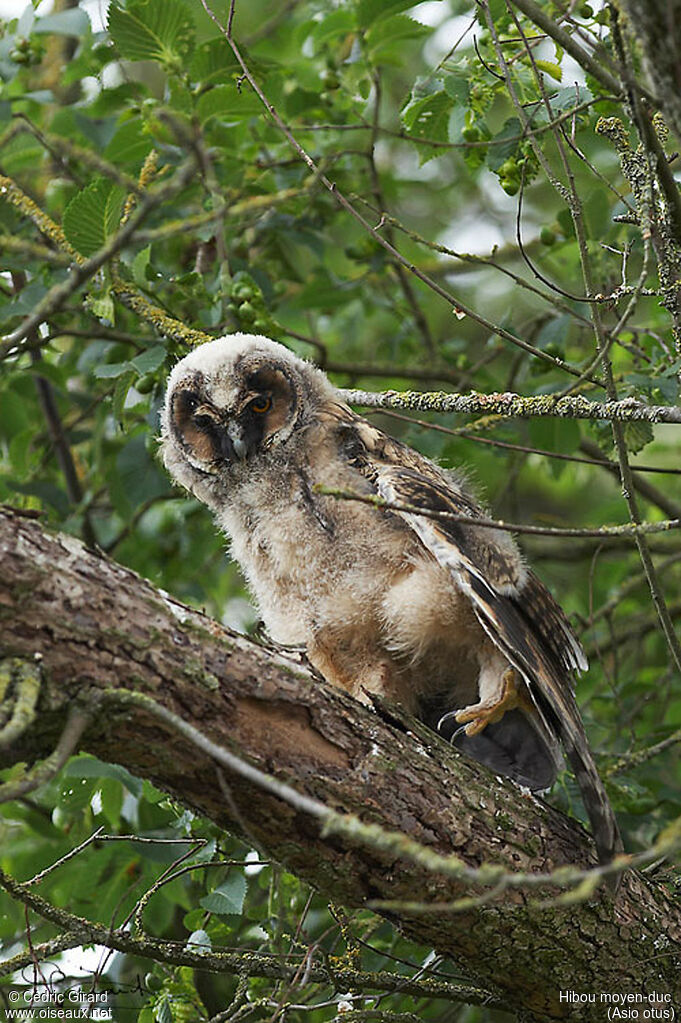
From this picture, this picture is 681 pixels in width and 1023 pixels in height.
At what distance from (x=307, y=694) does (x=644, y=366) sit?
202cm

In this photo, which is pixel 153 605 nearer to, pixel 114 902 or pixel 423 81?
pixel 114 902

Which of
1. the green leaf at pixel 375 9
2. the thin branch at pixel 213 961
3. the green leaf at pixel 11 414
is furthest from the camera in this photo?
the green leaf at pixel 11 414

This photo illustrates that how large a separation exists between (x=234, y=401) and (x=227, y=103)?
984mm

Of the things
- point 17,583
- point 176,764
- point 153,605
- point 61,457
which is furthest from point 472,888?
point 61,457

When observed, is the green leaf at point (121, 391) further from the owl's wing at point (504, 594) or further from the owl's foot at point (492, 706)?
the owl's foot at point (492, 706)

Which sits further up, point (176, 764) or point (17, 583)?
point (17, 583)

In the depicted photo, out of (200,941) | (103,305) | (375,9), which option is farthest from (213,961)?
(375,9)

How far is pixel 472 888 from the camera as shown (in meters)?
2.54

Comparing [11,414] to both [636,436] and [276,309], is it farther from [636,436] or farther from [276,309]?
[636,436]

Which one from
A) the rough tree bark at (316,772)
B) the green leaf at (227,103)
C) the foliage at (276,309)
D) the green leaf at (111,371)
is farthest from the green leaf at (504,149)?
the rough tree bark at (316,772)

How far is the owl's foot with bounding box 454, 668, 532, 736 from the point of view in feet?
10.2

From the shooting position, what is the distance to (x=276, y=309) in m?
4.50

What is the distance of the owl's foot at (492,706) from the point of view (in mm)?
3094

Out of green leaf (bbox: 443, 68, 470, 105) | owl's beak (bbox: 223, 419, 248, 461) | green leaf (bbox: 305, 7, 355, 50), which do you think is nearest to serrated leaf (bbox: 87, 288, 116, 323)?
owl's beak (bbox: 223, 419, 248, 461)
